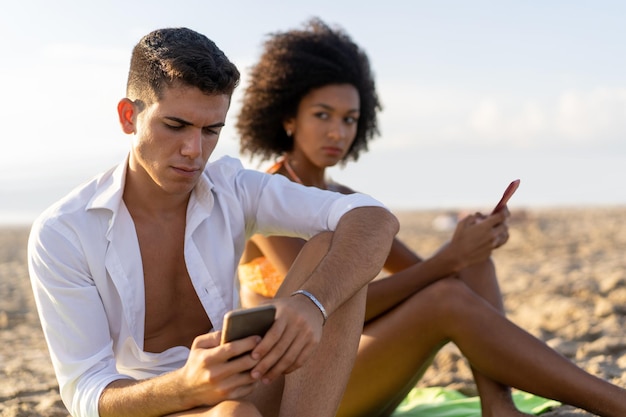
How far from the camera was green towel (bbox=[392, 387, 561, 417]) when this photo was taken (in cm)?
378

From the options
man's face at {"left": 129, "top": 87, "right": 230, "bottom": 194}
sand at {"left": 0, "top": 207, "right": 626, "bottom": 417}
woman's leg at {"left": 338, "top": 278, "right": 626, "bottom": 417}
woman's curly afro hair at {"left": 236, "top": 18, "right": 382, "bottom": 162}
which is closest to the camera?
man's face at {"left": 129, "top": 87, "right": 230, "bottom": 194}

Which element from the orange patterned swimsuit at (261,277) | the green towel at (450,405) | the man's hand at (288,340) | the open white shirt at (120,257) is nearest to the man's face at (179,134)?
the open white shirt at (120,257)

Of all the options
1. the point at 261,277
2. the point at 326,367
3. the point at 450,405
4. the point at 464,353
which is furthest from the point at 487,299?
the point at 326,367

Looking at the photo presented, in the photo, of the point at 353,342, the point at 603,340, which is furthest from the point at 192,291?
the point at 603,340

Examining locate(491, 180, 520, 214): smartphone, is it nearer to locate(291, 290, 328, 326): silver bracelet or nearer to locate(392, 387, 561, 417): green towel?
locate(392, 387, 561, 417): green towel

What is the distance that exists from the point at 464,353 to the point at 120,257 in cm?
138

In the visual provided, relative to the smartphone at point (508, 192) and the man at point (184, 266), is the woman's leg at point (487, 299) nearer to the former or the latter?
the smartphone at point (508, 192)

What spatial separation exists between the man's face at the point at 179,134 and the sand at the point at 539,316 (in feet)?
5.92

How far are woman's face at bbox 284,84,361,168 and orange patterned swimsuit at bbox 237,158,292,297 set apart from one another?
0.70 m

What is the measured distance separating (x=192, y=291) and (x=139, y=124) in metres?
0.60

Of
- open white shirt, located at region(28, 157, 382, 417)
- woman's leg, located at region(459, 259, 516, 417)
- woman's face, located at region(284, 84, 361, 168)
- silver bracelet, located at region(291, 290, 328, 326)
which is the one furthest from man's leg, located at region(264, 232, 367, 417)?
woman's face, located at region(284, 84, 361, 168)

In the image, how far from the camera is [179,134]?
8.79 feet

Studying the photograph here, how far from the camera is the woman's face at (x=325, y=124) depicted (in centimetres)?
416

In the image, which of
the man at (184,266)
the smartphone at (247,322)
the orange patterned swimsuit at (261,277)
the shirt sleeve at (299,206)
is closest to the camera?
the smartphone at (247,322)
